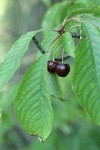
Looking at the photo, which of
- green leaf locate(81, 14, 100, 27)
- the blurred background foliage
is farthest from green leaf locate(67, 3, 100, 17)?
the blurred background foliage

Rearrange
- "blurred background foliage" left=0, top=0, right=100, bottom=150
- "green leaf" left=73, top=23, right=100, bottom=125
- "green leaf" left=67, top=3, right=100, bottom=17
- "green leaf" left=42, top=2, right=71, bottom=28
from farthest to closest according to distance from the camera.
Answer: "blurred background foliage" left=0, top=0, right=100, bottom=150 < "green leaf" left=42, top=2, right=71, bottom=28 < "green leaf" left=67, top=3, right=100, bottom=17 < "green leaf" left=73, top=23, right=100, bottom=125

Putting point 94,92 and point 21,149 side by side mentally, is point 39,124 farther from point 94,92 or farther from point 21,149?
point 21,149

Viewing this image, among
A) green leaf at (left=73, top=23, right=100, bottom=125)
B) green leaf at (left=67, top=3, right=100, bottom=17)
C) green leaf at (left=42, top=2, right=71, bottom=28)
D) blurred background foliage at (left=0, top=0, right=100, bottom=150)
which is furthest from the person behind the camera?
blurred background foliage at (left=0, top=0, right=100, bottom=150)

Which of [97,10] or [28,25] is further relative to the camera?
[28,25]

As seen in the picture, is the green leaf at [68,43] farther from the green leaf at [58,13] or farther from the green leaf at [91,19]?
the green leaf at [58,13]

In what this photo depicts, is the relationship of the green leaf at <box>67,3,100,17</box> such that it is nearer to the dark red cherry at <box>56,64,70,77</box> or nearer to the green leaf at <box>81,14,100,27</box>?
the green leaf at <box>81,14,100,27</box>

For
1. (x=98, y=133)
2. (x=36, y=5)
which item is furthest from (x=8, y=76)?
(x=36, y=5)

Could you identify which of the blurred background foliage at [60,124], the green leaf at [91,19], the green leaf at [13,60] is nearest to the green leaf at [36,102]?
the green leaf at [13,60]
